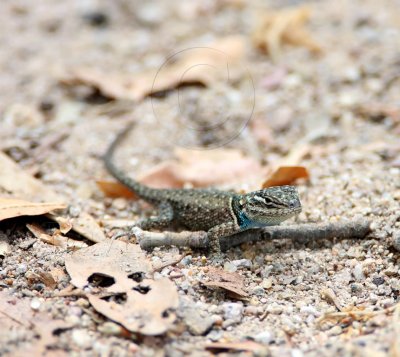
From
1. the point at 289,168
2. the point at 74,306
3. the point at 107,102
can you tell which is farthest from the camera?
the point at 107,102

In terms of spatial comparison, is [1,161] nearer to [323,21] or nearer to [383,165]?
[383,165]

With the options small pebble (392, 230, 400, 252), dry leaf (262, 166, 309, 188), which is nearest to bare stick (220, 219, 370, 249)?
small pebble (392, 230, 400, 252)

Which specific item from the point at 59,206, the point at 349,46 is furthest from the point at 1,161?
the point at 349,46

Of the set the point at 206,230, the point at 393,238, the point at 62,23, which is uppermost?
the point at 62,23

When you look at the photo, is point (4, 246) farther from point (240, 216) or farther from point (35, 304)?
point (240, 216)

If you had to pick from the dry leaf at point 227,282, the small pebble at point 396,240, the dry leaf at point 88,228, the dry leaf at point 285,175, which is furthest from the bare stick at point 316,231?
the dry leaf at point 88,228

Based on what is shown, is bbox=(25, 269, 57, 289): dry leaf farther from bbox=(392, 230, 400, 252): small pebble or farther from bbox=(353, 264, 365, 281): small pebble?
bbox=(392, 230, 400, 252): small pebble

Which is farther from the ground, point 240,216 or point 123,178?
point 240,216

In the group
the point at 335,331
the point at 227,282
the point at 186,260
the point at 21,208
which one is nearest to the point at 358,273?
the point at 335,331
